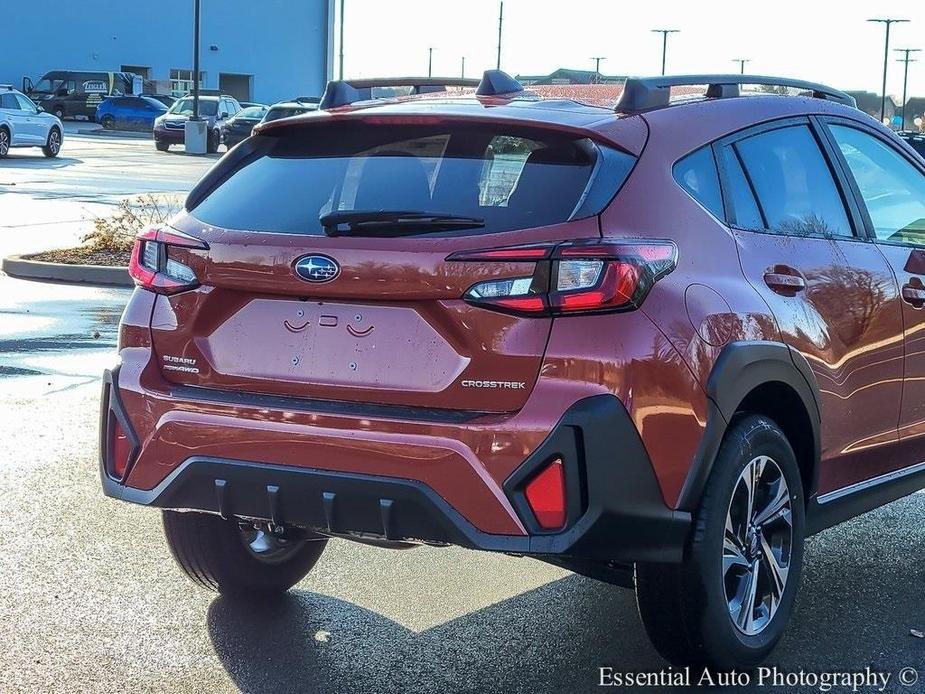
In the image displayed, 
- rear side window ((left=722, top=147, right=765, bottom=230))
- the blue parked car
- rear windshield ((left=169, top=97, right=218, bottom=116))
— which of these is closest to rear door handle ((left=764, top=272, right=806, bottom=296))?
rear side window ((left=722, top=147, right=765, bottom=230))

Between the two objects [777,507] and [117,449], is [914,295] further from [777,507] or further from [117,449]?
[117,449]

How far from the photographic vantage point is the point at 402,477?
357cm

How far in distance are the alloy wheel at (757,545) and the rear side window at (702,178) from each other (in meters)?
Answer: 0.78

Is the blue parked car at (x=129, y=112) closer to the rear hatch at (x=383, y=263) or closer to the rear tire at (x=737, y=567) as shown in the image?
the rear hatch at (x=383, y=263)

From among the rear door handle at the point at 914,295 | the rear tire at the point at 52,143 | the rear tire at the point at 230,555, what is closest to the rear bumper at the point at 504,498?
the rear tire at the point at 230,555

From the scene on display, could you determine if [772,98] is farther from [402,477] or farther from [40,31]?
[40,31]

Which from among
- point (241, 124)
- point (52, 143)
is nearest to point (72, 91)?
point (241, 124)

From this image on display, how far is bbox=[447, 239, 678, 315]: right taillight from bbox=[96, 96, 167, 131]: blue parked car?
54.9 meters

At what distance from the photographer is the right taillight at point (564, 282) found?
3576mm

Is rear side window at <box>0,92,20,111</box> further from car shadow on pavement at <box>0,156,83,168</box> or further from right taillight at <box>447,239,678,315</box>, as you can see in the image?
right taillight at <box>447,239,678,315</box>

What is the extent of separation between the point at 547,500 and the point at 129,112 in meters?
55.8

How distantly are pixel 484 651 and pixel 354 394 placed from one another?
1130 millimetres

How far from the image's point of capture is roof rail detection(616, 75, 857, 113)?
4129 millimetres

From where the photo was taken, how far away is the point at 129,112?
56.6 meters
